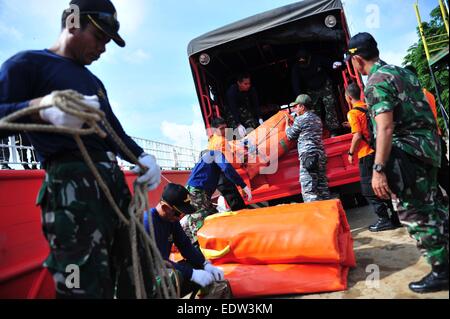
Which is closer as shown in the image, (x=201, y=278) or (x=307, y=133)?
(x=201, y=278)

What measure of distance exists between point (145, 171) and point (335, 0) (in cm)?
338

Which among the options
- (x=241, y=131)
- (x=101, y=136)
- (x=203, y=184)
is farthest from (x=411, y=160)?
(x=241, y=131)

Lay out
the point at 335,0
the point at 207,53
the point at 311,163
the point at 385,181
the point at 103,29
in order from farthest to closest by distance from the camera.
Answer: the point at 207,53
the point at 335,0
the point at 311,163
the point at 385,181
the point at 103,29

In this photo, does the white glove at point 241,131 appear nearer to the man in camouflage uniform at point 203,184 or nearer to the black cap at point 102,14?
the man in camouflage uniform at point 203,184

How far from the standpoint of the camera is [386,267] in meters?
2.35

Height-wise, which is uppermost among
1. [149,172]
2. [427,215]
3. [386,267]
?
[149,172]

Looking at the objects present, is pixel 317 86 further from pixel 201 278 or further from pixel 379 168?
pixel 201 278

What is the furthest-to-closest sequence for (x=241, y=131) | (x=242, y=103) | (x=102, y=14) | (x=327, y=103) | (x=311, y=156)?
(x=242, y=103), (x=327, y=103), (x=241, y=131), (x=311, y=156), (x=102, y=14)

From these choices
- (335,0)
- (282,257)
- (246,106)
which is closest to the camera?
(282,257)

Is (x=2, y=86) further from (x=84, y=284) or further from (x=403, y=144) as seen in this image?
(x=403, y=144)

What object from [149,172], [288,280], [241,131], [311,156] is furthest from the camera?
[241,131]

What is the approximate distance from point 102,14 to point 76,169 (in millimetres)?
702

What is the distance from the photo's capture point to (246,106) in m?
4.89

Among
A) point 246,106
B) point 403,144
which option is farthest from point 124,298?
point 246,106
